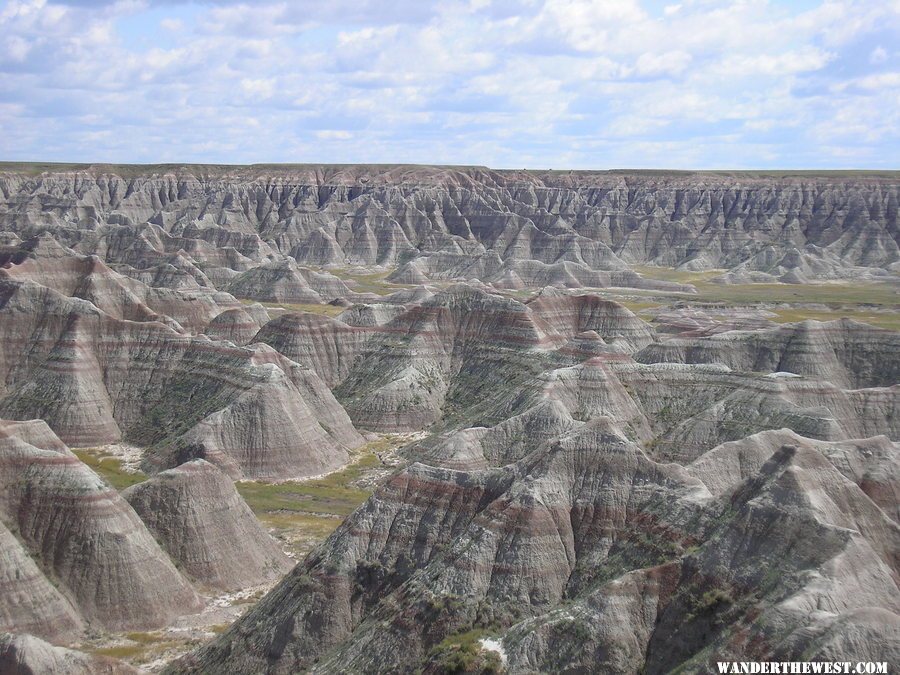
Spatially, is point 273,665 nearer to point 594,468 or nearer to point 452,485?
point 452,485

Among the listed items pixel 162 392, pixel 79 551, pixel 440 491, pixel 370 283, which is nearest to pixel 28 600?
pixel 79 551

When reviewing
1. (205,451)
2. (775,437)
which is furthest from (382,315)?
(775,437)

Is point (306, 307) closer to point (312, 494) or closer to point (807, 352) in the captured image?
point (807, 352)

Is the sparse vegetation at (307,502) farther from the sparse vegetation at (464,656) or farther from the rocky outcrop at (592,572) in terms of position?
the sparse vegetation at (464,656)

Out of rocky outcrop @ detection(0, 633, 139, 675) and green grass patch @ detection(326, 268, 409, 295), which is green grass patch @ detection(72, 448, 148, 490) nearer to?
rocky outcrop @ detection(0, 633, 139, 675)

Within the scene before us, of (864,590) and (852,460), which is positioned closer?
(864,590)

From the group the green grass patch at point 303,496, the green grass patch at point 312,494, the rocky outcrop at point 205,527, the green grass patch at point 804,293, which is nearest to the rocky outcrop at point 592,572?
the rocky outcrop at point 205,527
